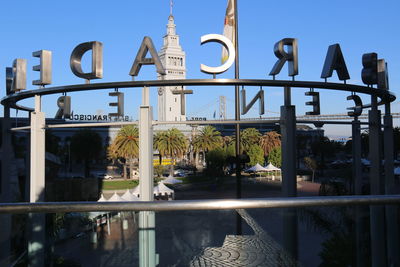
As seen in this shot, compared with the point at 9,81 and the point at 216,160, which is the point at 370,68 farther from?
the point at 216,160

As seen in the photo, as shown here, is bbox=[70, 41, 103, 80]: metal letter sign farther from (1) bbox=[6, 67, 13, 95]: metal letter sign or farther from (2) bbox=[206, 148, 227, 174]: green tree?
(2) bbox=[206, 148, 227, 174]: green tree

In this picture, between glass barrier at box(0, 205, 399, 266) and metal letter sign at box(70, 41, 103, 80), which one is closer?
glass barrier at box(0, 205, 399, 266)

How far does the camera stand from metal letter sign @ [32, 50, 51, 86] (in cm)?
1048

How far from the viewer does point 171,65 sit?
14550 cm

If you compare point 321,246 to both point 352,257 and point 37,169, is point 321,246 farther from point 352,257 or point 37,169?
point 37,169

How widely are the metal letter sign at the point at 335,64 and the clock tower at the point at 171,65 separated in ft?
383

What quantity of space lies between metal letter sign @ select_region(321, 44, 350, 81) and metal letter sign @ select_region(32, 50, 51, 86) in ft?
24.0

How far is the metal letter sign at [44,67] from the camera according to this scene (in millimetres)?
10477

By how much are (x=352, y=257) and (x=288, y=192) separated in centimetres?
550

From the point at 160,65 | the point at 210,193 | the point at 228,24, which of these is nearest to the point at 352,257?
the point at 160,65

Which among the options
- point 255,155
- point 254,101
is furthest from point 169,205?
point 255,155

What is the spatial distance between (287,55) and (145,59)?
11.8 ft

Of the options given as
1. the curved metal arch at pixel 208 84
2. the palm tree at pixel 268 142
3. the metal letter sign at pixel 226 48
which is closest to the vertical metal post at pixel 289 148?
the curved metal arch at pixel 208 84

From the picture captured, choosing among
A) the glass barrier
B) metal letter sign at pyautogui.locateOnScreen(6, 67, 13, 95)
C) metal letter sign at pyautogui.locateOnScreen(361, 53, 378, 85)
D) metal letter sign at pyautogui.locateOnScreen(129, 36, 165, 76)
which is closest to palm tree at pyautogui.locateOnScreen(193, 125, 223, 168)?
metal letter sign at pyautogui.locateOnScreen(6, 67, 13, 95)
